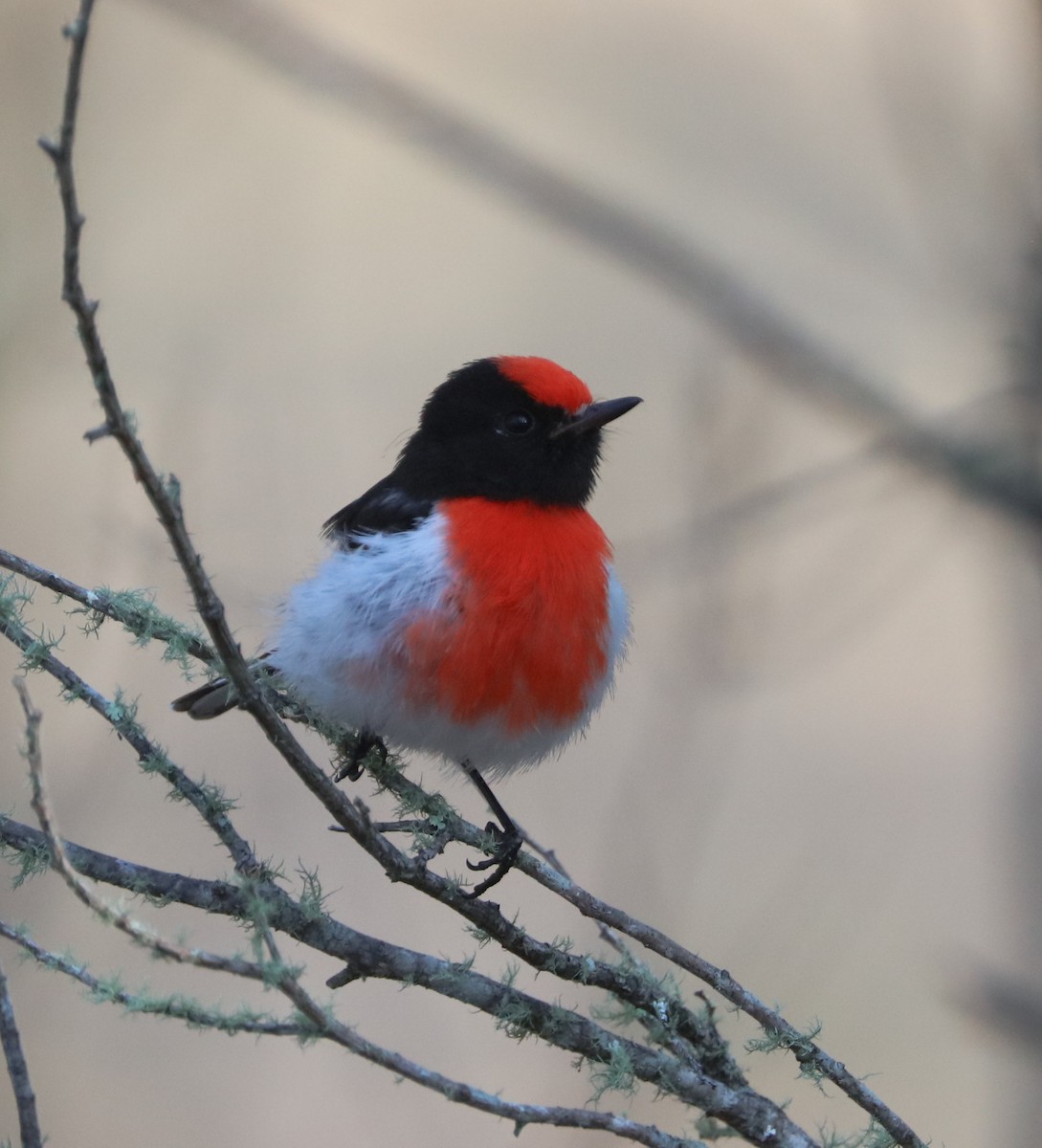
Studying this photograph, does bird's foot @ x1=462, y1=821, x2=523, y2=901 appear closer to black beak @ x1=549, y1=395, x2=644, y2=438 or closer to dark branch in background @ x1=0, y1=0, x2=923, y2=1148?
dark branch in background @ x1=0, y1=0, x2=923, y2=1148

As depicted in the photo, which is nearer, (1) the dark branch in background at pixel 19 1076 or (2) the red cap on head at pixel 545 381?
(1) the dark branch in background at pixel 19 1076

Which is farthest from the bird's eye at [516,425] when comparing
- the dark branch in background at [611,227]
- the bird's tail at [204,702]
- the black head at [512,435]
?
the bird's tail at [204,702]

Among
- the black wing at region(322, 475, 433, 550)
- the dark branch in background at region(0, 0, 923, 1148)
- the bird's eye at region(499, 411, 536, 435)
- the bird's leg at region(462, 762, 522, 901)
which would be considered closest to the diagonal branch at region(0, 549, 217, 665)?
the dark branch in background at region(0, 0, 923, 1148)

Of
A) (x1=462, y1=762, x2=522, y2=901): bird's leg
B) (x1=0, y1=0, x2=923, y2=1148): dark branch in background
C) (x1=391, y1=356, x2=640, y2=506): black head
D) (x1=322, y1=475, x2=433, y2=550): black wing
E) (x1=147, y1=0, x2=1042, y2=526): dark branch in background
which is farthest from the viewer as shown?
(x1=391, y1=356, x2=640, y2=506): black head

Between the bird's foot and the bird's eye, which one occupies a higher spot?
the bird's eye

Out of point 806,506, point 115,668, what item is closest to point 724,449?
point 806,506

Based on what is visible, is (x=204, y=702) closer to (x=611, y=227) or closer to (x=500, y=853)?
(x=500, y=853)

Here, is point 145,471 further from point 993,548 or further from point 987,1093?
point 987,1093

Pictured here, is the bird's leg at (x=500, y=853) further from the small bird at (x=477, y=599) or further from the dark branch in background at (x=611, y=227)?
the dark branch in background at (x=611, y=227)
